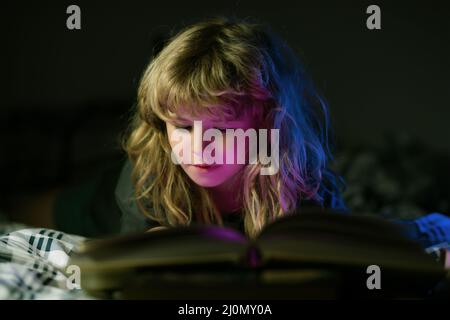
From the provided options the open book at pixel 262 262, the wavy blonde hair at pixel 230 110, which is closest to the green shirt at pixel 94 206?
the wavy blonde hair at pixel 230 110

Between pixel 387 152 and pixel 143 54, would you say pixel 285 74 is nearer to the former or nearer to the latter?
pixel 143 54

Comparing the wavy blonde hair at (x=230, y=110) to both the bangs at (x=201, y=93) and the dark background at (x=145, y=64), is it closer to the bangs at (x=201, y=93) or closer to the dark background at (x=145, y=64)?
the bangs at (x=201, y=93)

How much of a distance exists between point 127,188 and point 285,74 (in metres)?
0.41

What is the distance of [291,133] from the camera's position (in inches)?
40.6

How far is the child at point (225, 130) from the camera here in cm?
91

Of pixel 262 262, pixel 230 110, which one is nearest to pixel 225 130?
pixel 230 110

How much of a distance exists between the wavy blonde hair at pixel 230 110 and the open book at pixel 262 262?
28cm

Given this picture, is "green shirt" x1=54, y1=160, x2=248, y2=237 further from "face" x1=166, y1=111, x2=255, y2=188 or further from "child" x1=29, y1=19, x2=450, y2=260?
"face" x1=166, y1=111, x2=255, y2=188

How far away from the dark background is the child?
0.14 meters

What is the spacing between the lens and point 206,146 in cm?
90

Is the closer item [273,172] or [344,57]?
[273,172]

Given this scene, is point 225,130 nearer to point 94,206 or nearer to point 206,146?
point 206,146
